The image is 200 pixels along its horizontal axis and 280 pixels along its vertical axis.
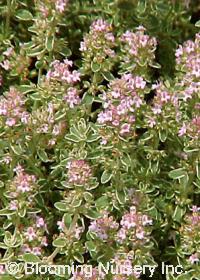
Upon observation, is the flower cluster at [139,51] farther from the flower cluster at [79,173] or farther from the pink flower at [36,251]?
the pink flower at [36,251]

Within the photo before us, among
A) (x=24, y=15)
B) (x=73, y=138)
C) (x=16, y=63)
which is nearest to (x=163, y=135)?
(x=73, y=138)

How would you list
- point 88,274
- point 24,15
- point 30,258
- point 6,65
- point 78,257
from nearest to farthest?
point 88,274
point 30,258
point 78,257
point 6,65
point 24,15

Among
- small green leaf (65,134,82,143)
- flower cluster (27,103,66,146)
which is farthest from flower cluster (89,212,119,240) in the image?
flower cluster (27,103,66,146)

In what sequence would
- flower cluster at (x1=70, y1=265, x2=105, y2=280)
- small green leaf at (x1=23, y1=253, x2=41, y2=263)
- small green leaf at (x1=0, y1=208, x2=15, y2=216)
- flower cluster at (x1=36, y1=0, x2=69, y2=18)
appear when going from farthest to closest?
flower cluster at (x1=36, y1=0, x2=69, y2=18) → small green leaf at (x1=0, y1=208, x2=15, y2=216) → small green leaf at (x1=23, y1=253, x2=41, y2=263) → flower cluster at (x1=70, y1=265, x2=105, y2=280)

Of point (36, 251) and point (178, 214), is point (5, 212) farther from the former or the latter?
point (178, 214)

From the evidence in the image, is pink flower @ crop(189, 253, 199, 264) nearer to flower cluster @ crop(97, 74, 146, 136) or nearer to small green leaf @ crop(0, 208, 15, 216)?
flower cluster @ crop(97, 74, 146, 136)

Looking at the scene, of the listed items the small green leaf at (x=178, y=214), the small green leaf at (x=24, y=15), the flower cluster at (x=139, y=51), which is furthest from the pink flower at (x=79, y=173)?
the small green leaf at (x=24, y=15)

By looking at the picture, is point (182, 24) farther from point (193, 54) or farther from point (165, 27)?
point (193, 54)
